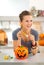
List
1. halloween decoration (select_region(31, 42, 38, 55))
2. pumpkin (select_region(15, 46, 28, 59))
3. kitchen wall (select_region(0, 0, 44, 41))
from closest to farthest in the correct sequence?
1. pumpkin (select_region(15, 46, 28, 59))
2. halloween decoration (select_region(31, 42, 38, 55))
3. kitchen wall (select_region(0, 0, 44, 41))

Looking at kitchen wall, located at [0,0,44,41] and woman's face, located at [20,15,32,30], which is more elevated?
kitchen wall, located at [0,0,44,41]

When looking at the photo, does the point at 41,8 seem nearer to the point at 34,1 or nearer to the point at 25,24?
the point at 34,1

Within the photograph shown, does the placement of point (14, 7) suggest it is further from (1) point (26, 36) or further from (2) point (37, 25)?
(1) point (26, 36)

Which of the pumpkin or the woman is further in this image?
the woman

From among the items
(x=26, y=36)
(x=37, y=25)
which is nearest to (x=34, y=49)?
(x=26, y=36)

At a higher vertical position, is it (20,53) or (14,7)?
(14,7)

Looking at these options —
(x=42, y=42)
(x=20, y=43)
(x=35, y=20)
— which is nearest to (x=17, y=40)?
(x=20, y=43)

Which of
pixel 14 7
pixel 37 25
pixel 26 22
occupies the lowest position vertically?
pixel 37 25

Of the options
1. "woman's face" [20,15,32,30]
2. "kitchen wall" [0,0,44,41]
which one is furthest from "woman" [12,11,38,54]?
"kitchen wall" [0,0,44,41]

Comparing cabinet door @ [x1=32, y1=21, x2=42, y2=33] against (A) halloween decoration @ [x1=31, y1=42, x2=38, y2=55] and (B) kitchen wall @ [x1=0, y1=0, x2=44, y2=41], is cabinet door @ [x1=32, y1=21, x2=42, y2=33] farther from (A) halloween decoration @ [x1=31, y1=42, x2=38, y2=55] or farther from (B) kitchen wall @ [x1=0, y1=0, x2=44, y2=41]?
(A) halloween decoration @ [x1=31, y1=42, x2=38, y2=55]

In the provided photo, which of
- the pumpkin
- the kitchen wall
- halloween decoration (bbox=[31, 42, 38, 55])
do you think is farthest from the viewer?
the kitchen wall

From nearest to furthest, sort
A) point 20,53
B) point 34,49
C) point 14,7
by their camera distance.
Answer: point 20,53 → point 34,49 → point 14,7

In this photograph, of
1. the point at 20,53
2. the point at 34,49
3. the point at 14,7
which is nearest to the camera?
the point at 20,53

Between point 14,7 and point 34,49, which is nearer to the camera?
point 34,49
